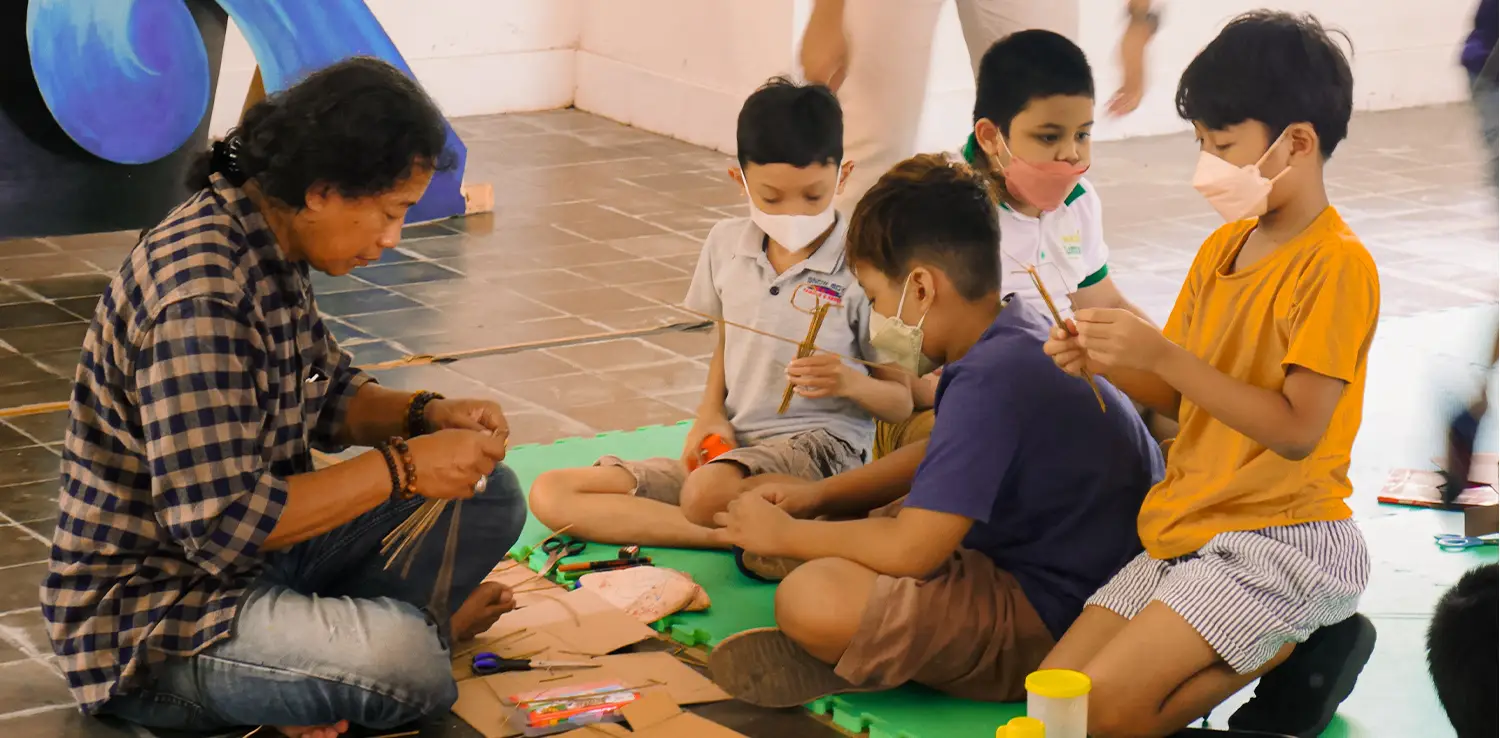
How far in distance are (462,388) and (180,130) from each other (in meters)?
1.70

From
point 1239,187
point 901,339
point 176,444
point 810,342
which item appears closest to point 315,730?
point 176,444

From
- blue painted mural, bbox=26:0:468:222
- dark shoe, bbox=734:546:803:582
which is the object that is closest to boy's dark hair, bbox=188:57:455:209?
dark shoe, bbox=734:546:803:582

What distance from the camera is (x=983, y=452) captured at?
2742 mm

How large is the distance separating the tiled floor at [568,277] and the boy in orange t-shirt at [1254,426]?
61cm

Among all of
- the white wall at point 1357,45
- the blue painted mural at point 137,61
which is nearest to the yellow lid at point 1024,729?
the blue painted mural at point 137,61

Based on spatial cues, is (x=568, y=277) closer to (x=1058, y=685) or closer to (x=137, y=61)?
(x=137, y=61)

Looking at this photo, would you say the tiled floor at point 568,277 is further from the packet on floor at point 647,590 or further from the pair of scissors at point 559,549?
the pair of scissors at point 559,549

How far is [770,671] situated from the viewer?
2.96 m

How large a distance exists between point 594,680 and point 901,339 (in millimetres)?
755

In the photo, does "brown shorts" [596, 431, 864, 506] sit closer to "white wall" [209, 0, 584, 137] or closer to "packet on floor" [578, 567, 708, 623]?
"packet on floor" [578, 567, 708, 623]

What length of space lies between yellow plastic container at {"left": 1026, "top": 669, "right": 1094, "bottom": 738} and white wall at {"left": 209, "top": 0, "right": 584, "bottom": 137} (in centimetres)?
633

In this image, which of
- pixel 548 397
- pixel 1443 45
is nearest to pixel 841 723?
pixel 548 397

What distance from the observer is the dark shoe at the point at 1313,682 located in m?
2.75

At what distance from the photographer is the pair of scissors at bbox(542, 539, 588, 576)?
3482mm
